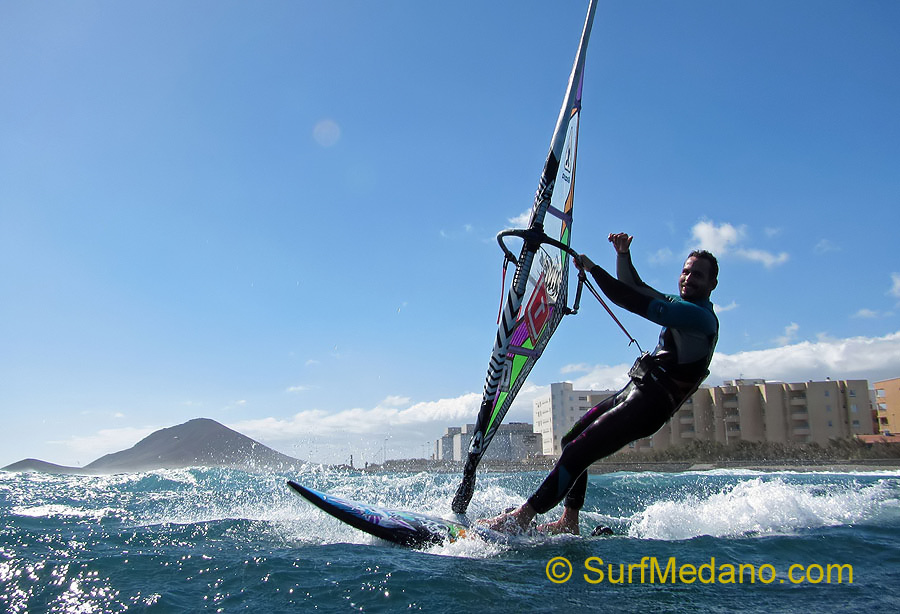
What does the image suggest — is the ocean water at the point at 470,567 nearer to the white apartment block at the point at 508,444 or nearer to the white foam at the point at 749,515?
the white foam at the point at 749,515

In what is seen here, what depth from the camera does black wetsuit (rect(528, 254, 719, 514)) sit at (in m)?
3.75

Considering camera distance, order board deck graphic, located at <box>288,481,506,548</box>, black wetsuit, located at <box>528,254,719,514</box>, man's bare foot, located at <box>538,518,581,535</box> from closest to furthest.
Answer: black wetsuit, located at <box>528,254,719,514</box> < board deck graphic, located at <box>288,481,506,548</box> < man's bare foot, located at <box>538,518,581,535</box>

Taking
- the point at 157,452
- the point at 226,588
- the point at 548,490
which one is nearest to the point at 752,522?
the point at 548,490

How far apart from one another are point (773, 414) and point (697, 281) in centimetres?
6025

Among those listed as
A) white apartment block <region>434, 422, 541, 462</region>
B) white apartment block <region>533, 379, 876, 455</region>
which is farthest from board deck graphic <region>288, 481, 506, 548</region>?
white apartment block <region>434, 422, 541, 462</region>

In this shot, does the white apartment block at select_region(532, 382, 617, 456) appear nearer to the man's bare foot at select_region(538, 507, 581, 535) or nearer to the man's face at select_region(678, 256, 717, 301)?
the man's bare foot at select_region(538, 507, 581, 535)

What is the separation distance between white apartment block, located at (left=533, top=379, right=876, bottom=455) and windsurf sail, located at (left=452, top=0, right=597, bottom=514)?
181ft

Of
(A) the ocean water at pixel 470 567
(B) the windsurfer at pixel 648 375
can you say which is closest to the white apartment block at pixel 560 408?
(A) the ocean water at pixel 470 567

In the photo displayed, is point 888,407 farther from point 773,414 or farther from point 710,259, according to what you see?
point 710,259

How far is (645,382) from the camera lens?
4438mm

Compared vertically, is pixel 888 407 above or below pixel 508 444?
above

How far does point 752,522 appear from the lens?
19.4 ft

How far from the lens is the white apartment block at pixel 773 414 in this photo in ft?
176

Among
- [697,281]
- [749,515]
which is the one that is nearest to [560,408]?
[749,515]
